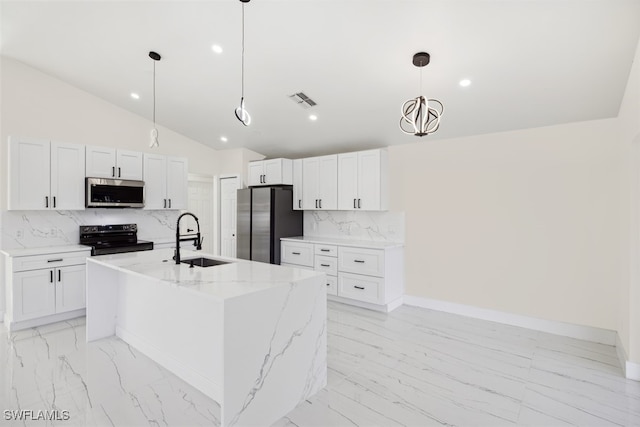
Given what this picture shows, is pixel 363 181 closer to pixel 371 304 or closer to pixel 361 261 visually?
pixel 361 261

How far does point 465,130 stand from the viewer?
13.0 ft

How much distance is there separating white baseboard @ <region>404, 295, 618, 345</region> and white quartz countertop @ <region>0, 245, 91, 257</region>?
4289 millimetres

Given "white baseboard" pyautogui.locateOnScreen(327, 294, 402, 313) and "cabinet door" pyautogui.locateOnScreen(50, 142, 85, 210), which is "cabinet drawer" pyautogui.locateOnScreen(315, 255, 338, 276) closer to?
"white baseboard" pyautogui.locateOnScreen(327, 294, 402, 313)

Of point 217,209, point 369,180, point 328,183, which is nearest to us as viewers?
point 369,180

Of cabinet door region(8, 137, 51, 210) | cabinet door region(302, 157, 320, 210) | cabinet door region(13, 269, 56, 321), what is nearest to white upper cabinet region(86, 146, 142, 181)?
cabinet door region(8, 137, 51, 210)

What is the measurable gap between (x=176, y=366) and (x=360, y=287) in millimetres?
2486

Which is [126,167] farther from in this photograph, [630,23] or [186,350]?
[630,23]

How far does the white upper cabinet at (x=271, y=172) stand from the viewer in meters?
5.39

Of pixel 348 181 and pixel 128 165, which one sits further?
pixel 348 181

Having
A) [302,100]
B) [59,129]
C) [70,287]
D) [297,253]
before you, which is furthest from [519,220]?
[59,129]

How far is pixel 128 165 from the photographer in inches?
176

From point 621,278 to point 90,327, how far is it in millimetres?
5146

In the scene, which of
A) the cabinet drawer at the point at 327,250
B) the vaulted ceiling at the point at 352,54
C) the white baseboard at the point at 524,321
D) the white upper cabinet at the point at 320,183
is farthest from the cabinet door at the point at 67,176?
the white baseboard at the point at 524,321

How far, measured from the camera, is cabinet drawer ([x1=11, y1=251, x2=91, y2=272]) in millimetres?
3441
